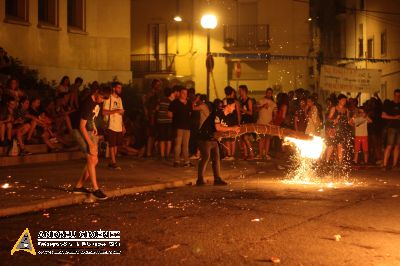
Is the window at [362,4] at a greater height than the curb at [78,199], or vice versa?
the window at [362,4]

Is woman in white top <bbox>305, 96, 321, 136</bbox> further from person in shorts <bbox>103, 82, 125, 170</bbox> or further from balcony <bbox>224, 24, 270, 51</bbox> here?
balcony <bbox>224, 24, 270, 51</bbox>

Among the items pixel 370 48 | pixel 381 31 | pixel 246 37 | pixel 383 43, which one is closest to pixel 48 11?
pixel 246 37

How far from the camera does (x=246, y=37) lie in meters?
37.8

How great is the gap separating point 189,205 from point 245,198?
127 centimetres

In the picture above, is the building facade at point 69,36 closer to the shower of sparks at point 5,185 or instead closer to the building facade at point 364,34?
the shower of sparks at point 5,185

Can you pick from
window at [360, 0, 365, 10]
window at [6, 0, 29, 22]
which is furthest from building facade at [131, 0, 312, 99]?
window at [6, 0, 29, 22]

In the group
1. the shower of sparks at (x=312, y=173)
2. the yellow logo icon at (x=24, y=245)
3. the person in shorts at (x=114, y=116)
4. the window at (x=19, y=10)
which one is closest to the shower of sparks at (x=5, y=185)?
the person in shorts at (x=114, y=116)

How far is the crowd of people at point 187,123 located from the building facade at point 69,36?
401 cm

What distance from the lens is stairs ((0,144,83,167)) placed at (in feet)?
53.2

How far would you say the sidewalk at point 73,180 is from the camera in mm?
10924

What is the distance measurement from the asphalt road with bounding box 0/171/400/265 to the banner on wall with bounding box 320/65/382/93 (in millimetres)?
10628

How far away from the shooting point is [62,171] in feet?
49.5

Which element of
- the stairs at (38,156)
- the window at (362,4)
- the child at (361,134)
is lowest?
the stairs at (38,156)

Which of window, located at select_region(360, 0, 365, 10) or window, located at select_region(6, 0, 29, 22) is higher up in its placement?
window, located at select_region(360, 0, 365, 10)
